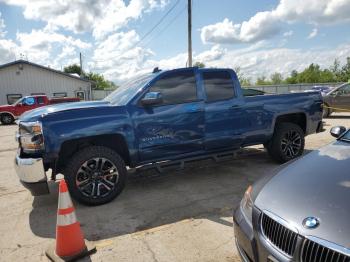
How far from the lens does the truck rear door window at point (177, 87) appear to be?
522cm

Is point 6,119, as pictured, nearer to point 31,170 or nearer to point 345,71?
point 31,170

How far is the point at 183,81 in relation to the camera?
5438 millimetres

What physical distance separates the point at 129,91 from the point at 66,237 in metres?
2.72

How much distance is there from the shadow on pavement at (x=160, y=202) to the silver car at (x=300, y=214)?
4.29 feet

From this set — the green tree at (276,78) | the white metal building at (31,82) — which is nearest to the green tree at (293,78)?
the green tree at (276,78)

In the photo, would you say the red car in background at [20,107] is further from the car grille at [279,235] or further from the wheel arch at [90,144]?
the car grille at [279,235]

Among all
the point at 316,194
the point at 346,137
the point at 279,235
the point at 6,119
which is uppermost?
the point at 346,137

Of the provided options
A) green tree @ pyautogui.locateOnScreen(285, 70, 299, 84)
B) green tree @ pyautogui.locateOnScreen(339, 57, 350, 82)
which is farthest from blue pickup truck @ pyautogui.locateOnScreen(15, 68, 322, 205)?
green tree @ pyautogui.locateOnScreen(285, 70, 299, 84)

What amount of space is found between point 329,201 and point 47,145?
135 inches

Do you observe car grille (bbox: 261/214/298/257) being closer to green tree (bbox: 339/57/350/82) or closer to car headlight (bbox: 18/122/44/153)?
car headlight (bbox: 18/122/44/153)

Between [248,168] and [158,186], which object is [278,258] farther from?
[248,168]

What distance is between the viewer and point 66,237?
10.7 ft

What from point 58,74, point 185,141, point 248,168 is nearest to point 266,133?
point 248,168

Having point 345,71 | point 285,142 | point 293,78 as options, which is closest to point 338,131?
point 285,142
